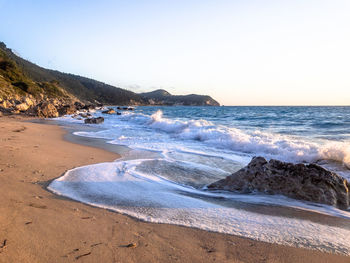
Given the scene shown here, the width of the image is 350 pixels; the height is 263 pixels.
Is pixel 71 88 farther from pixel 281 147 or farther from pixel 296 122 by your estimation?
pixel 281 147

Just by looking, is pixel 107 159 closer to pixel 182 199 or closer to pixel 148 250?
pixel 182 199

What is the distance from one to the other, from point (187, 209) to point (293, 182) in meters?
1.95

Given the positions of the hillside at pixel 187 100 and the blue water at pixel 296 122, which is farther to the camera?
the hillside at pixel 187 100

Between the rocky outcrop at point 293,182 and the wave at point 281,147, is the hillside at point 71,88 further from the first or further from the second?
the rocky outcrop at point 293,182

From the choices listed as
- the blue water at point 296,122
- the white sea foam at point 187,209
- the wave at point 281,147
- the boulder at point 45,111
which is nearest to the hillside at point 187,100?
the blue water at point 296,122

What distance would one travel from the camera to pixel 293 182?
150 inches

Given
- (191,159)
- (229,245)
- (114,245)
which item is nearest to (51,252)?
(114,245)

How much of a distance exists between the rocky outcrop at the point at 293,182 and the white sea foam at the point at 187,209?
264 mm

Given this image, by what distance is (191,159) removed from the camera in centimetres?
644

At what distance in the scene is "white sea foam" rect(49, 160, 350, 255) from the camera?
8.05 ft

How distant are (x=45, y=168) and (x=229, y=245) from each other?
3790 mm

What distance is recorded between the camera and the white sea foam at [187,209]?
2.45 metres

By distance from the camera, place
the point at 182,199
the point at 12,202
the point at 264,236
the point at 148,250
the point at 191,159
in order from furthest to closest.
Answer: the point at 191,159, the point at 182,199, the point at 12,202, the point at 264,236, the point at 148,250

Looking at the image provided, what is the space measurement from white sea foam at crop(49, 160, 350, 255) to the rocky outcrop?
0.26 metres
